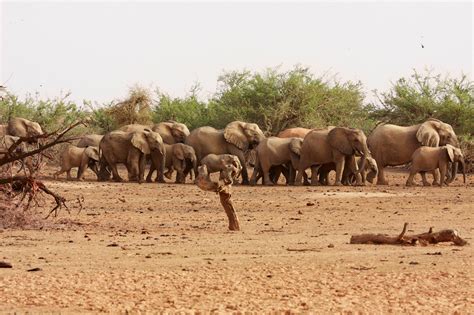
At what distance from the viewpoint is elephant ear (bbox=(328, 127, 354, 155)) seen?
27.4 metres

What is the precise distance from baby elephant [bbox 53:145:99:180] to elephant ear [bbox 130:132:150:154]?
1.47 m

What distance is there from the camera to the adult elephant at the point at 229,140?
3025 cm

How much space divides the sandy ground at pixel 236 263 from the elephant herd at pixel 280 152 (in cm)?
869

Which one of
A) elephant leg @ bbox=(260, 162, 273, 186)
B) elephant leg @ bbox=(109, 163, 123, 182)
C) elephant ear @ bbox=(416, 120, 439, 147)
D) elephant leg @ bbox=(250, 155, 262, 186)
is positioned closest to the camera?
elephant leg @ bbox=(250, 155, 262, 186)

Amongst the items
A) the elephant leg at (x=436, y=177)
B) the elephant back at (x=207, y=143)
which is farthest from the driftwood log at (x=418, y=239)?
the elephant back at (x=207, y=143)

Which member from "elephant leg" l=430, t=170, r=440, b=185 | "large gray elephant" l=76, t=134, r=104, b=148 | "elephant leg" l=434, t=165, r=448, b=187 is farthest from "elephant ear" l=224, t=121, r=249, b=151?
"elephant leg" l=434, t=165, r=448, b=187

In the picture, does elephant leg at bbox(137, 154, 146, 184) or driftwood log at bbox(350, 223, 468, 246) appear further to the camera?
elephant leg at bbox(137, 154, 146, 184)

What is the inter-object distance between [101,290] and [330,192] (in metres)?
14.4

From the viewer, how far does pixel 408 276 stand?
980cm

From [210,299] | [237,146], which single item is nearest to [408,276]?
[210,299]

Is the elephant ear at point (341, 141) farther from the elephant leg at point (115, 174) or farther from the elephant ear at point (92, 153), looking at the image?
the elephant ear at point (92, 153)

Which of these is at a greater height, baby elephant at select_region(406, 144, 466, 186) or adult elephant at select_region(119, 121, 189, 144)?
adult elephant at select_region(119, 121, 189, 144)

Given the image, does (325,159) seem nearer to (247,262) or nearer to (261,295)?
(247,262)

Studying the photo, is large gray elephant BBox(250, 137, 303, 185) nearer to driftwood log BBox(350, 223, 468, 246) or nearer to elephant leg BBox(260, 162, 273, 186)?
elephant leg BBox(260, 162, 273, 186)
